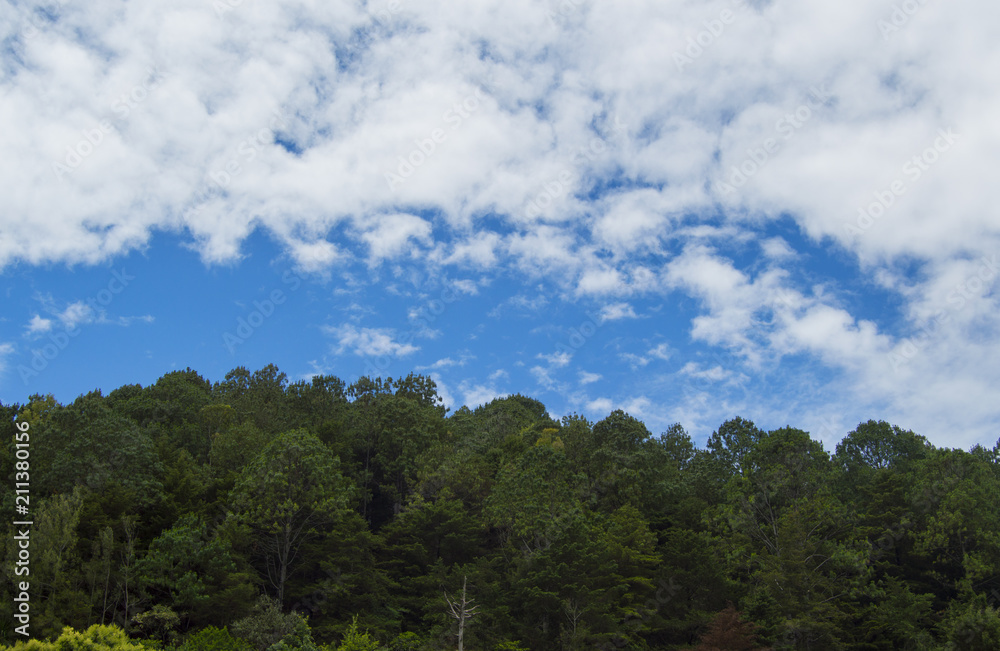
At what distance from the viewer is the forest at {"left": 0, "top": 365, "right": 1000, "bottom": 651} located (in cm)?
3120

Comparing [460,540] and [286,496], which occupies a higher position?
[286,496]

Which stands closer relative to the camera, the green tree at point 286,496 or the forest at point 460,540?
the forest at point 460,540

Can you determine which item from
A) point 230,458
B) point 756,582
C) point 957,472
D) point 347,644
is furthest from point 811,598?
point 230,458

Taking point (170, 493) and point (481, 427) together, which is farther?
point (481, 427)

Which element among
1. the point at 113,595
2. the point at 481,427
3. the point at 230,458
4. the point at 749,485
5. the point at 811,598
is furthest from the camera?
the point at 481,427

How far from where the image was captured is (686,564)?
40625mm

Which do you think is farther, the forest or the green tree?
the green tree

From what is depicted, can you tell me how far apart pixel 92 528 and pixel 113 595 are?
11.5ft

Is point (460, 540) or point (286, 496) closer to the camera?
point (286, 496)

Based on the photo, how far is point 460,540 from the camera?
4284cm

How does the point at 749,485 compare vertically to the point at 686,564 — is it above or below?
above

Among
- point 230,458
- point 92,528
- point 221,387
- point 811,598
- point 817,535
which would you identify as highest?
point 221,387

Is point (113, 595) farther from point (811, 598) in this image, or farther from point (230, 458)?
point (811, 598)

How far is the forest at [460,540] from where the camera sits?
3120 cm
